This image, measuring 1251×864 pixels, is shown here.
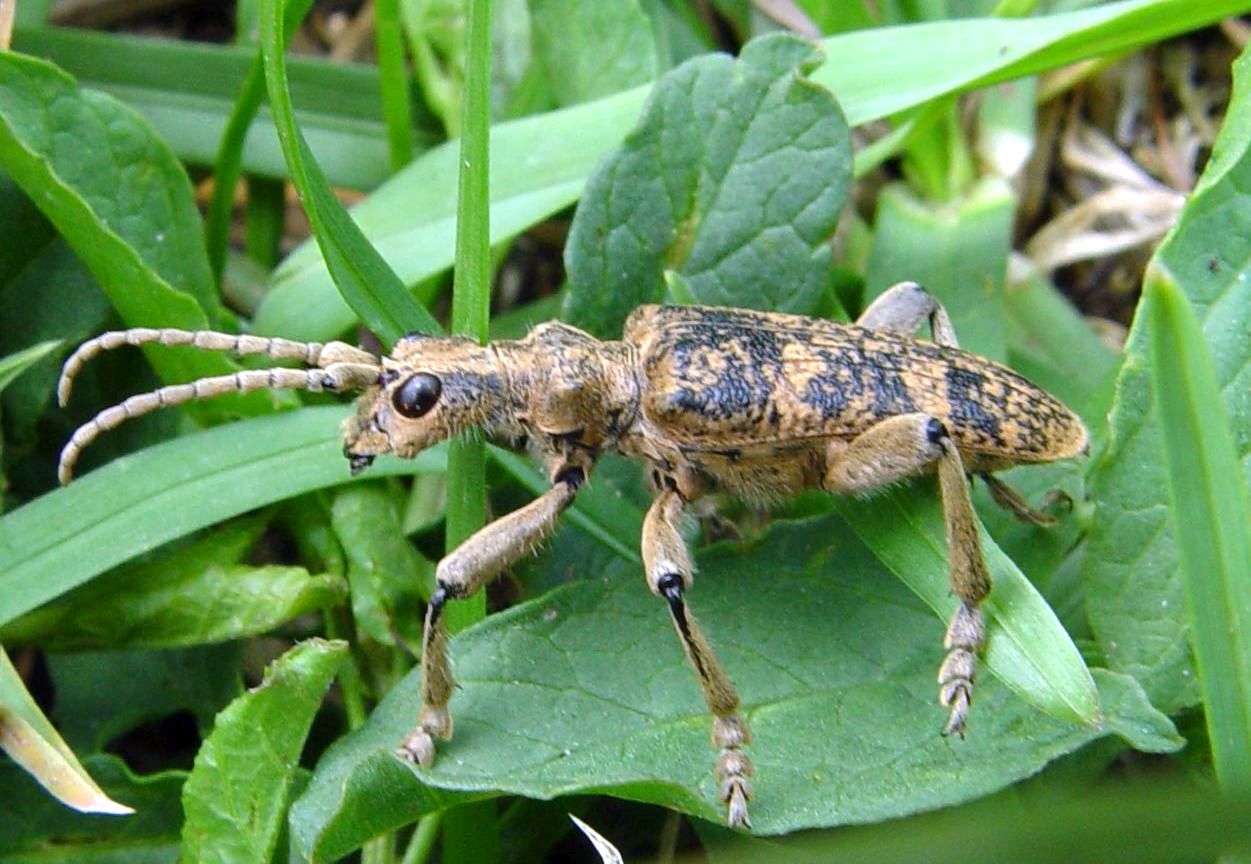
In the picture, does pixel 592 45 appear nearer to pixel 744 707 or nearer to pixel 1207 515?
pixel 744 707

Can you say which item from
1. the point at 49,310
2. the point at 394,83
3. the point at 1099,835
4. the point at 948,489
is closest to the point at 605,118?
the point at 394,83

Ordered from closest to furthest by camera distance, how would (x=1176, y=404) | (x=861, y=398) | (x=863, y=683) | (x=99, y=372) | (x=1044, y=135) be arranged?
(x=1176, y=404) → (x=863, y=683) → (x=861, y=398) → (x=99, y=372) → (x=1044, y=135)

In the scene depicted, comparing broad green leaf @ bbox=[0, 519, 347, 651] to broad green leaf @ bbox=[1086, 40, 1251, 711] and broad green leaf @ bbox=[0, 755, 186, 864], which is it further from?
broad green leaf @ bbox=[1086, 40, 1251, 711]

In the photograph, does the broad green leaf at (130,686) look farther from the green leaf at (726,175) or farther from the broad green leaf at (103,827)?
the green leaf at (726,175)

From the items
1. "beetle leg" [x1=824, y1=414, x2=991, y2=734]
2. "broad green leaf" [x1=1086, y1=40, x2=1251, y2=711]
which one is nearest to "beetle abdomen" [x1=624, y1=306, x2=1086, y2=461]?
"beetle leg" [x1=824, y1=414, x2=991, y2=734]

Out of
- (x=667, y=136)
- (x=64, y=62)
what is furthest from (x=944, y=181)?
(x=64, y=62)

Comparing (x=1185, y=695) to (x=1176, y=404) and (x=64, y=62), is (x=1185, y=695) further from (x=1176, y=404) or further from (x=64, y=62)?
(x=64, y=62)
